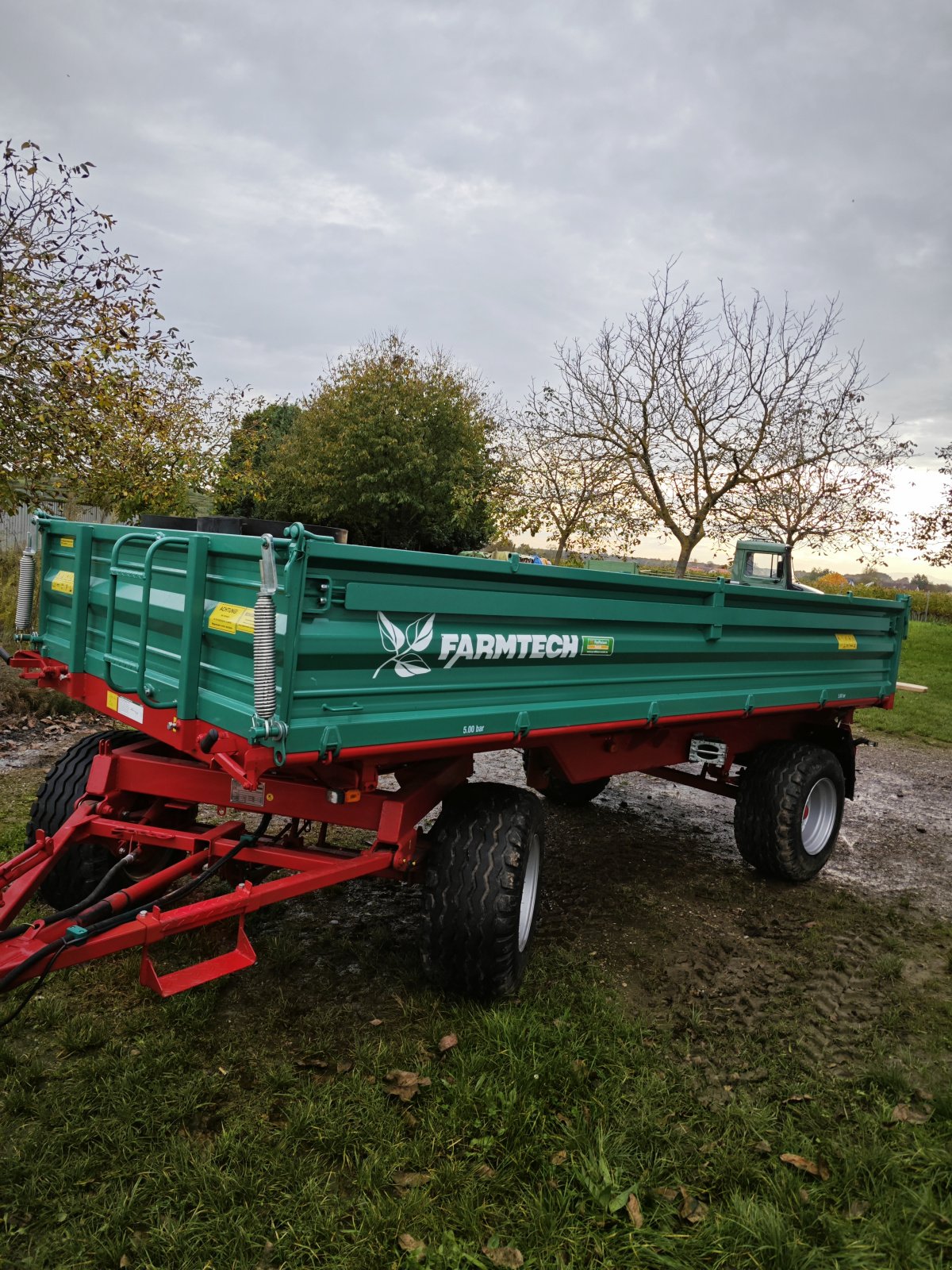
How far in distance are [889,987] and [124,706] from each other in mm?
3568

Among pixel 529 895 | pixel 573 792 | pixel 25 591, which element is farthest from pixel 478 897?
pixel 573 792

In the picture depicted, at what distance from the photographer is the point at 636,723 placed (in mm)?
3752

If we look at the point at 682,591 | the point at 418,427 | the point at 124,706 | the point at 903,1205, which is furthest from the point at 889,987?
the point at 418,427

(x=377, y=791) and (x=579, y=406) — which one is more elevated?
(x=579, y=406)

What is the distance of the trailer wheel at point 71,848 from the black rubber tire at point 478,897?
1411 millimetres

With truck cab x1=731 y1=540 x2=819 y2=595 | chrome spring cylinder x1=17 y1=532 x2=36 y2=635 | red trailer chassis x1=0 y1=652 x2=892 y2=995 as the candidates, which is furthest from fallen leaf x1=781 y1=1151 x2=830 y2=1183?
truck cab x1=731 y1=540 x2=819 y2=595

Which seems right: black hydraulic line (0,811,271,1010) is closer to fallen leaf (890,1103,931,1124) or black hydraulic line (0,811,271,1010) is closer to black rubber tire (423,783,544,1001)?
black rubber tire (423,783,544,1001)

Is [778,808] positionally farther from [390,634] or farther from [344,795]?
[390,634]

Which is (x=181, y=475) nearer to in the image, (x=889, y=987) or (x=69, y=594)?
(x=69, y=594)

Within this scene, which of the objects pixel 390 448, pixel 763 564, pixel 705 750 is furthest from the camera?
pixel 390 448

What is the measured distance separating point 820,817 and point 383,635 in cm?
380

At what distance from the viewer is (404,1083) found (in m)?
2.87

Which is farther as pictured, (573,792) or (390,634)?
(573,792)

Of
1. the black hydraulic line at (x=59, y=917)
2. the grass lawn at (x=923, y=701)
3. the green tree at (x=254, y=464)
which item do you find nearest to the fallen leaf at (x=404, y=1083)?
the black hydraulic line at (x=59, y=917)
